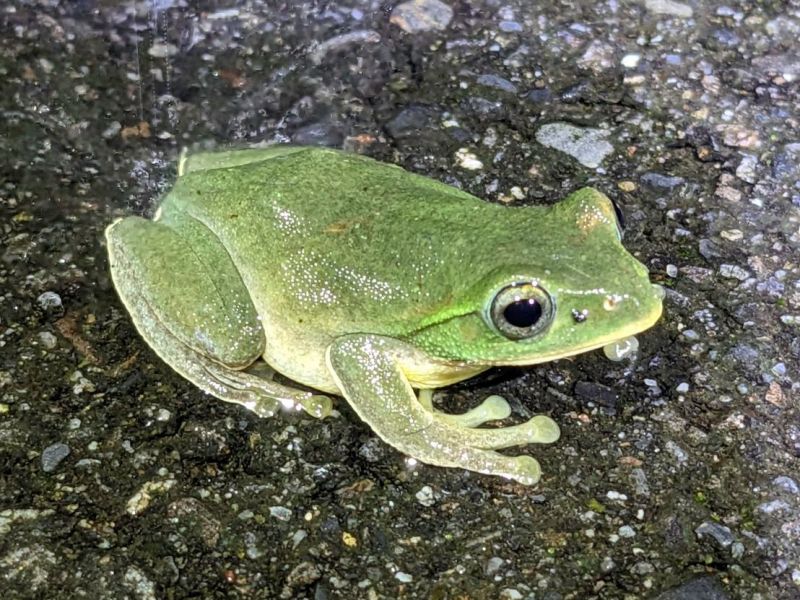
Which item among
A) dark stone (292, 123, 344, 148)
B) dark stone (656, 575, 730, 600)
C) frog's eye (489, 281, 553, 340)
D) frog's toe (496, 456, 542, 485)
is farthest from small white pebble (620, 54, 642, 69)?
dark stone (656, 575, 730, 600)

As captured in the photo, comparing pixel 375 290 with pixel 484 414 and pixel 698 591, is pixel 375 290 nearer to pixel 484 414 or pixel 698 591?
pixel 484 414

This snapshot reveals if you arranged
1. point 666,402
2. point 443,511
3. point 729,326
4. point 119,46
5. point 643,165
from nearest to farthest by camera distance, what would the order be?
point 443,511, point 666,402, point 729,326, point 643,165, point 119,46

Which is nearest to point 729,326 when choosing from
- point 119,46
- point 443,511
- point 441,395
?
point 441,395

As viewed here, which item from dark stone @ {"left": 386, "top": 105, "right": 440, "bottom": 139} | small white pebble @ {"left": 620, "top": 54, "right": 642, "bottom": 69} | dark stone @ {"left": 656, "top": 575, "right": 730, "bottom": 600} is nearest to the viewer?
dark stone @ {"left": 656, "top": 575, "right": 730, "bottom": 600}

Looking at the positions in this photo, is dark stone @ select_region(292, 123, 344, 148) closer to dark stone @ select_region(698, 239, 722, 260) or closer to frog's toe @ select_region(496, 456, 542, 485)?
dark stone @ select_region(698, 239, 722, 260)

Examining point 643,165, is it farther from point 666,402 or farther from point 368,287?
point 368,287

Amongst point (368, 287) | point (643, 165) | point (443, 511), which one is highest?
point (368, 287)

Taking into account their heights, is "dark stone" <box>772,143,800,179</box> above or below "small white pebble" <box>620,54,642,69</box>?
below

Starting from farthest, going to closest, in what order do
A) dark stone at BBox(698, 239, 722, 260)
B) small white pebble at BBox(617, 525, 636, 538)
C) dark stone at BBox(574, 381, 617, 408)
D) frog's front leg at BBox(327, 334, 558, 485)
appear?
dark stone at BBox(698, 239, 722, 260), dark stone at BBox(574, 381, 617, 408), frog's front leg at BBox(327, 334, 558, 485), small white pebble at BBox(617, 525, 636, 538)
